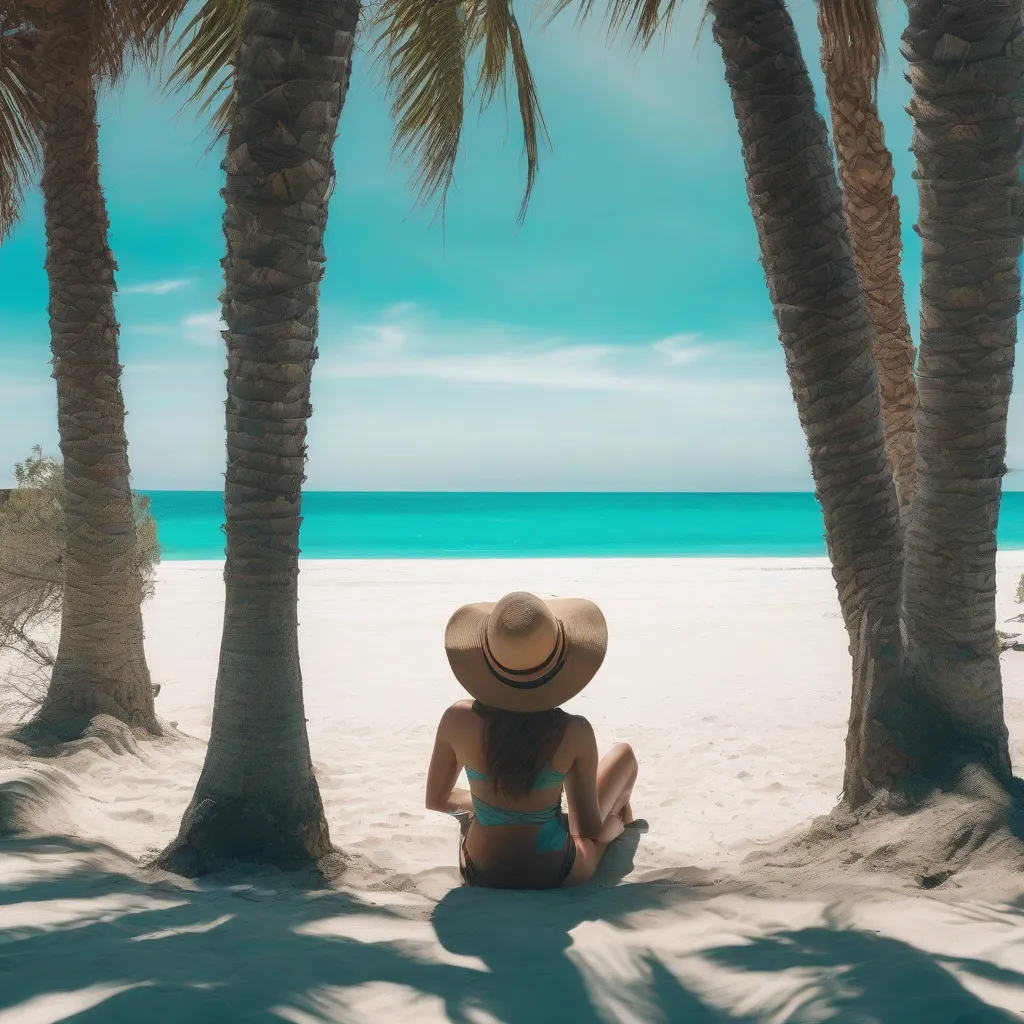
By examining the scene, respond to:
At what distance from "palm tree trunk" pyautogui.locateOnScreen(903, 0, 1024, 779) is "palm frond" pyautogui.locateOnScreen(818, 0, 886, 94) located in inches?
83.0

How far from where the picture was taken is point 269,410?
11.8 feet

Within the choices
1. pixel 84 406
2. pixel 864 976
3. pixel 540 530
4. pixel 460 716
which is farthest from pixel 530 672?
pixel 540 530

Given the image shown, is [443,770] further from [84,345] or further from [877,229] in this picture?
[877,229]

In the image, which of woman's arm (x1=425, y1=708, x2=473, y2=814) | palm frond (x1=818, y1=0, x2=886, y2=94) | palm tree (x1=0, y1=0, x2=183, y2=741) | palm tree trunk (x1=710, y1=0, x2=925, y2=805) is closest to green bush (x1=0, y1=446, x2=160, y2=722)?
palm tree (x1=0, y1=0, x2=183, y2=741)

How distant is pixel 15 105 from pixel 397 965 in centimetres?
613

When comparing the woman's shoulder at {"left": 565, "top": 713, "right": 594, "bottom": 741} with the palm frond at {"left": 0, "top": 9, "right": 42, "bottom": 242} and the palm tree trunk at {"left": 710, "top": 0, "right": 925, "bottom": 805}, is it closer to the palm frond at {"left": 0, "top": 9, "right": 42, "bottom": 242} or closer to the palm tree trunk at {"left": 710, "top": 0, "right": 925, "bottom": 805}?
the palm tree trunk at {"left": 710, "top": 0, "right": 925, "bottom": 805}

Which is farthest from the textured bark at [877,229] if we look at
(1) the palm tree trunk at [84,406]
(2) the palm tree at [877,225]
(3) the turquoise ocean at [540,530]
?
(3) the turquoise ocean at [540,530]

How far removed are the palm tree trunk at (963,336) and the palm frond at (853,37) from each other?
2108mm

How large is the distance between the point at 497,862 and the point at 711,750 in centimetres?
288

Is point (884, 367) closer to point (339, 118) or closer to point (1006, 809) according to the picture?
point (1006, 809)

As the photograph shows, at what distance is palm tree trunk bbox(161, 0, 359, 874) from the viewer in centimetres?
342

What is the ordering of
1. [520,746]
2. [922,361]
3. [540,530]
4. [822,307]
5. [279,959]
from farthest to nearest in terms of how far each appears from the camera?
1. [540,530]
2. [822,307]
3. [922,361]
4. [520,746]
5. [279,959]

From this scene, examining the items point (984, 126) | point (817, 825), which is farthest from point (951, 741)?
point (984, 126)

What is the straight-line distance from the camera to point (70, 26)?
5625 millimetres
